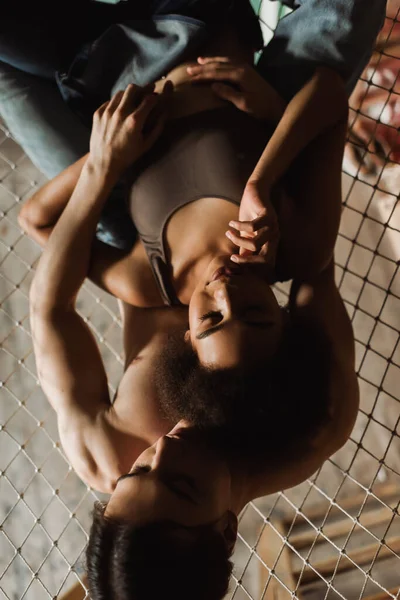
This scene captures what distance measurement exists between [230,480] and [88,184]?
44 centimetres

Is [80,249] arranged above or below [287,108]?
below

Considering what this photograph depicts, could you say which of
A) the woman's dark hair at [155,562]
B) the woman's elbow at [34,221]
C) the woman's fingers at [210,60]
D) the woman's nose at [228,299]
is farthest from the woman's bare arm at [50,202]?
the woman's dark hair at [155,562]

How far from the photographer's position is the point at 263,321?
1.88ft

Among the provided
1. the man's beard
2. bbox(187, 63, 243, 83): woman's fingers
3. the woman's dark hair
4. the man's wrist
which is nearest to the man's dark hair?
the man's beard

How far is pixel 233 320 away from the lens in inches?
21.8

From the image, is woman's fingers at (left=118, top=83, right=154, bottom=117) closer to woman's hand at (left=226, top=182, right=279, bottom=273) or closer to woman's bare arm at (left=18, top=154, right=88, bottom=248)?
woman's bare arm at (left=18, top=154, right=88, bottom=248)

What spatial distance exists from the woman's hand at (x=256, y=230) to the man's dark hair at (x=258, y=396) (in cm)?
10

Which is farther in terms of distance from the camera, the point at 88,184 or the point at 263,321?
the point at 88,184

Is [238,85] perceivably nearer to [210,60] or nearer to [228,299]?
[210,60]

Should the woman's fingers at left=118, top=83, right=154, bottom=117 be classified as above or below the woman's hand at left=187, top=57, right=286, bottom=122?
below

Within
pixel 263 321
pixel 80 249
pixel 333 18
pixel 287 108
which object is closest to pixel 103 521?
pixel 263 321

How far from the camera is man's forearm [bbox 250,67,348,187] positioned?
2.22ft

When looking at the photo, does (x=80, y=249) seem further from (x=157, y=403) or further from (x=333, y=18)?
(x=333, y=18)

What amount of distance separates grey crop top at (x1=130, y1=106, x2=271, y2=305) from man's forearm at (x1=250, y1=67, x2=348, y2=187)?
38mm
